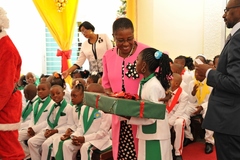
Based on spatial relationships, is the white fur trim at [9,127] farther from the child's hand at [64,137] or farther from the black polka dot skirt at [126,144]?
the black polka dot skirt at [126,144]

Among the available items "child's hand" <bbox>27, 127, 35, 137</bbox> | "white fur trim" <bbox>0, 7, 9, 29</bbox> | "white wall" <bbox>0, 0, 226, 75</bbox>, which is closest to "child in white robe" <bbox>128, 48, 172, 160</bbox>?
"white fur trim" <bbox>0, 7, 9, 29</bbox>

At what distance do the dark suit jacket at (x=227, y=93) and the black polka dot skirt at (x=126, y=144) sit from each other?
2.09 feet

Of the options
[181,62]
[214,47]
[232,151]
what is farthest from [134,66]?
[214,47]

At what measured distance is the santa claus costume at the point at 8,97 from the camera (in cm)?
284

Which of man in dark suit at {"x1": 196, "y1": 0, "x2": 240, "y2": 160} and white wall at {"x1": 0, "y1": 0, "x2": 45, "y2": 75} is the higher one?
white wall at {"x1": 0, "y1": 0, "x2": 45, "y2": 75}

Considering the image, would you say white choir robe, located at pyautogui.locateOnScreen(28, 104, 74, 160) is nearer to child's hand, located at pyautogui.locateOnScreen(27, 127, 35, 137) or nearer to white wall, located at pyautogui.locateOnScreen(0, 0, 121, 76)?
child's hand, located at pyautogui.locateOnScreen(27, 127, 35, 137)

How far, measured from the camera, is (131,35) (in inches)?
96.8

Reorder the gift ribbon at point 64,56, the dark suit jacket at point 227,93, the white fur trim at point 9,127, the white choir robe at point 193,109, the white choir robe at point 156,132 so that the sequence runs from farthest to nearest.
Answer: the gift ribbon at point 64,56 → the white choir robe at point 193,109 → the white fur trim at point 9,127 → the white choir robe at point 156,132 → the dark suit jacket at point 227,93

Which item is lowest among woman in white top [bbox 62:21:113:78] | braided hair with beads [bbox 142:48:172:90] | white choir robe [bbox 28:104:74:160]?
white choir robe [bbox 28:104:74:160]

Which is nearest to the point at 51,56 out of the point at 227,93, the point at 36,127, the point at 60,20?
the point at 60,20

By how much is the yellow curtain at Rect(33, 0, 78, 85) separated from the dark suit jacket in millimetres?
5622

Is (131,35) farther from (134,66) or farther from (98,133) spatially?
(98,133)

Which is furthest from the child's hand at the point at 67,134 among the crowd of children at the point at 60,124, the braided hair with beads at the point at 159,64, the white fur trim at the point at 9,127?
the braided hair with beads at the point at 159,64

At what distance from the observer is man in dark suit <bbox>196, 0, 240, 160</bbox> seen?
197 centimetres
